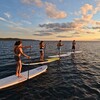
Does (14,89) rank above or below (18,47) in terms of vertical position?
below

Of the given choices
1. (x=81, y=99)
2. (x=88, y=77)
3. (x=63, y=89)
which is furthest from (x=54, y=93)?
(x=88, y=77)

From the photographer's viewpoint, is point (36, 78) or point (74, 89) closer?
point (74, 89)

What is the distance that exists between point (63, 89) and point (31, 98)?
297 cm

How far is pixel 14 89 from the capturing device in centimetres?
1241

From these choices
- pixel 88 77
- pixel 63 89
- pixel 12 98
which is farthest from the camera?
pixel 88 77

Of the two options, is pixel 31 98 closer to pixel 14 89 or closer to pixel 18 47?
pixel 14 89

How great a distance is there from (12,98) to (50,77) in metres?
5.87

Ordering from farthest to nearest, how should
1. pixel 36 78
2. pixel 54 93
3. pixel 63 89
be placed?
pixel 36 78, pixel 63 89, pixel 54 93

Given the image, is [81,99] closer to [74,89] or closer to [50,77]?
[74,89]

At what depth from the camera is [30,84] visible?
45.0 feet

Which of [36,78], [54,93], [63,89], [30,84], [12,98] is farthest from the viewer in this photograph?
[36,78]

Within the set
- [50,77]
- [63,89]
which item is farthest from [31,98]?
[50,77]

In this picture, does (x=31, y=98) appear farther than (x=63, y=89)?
No

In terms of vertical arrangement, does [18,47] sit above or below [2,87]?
above
